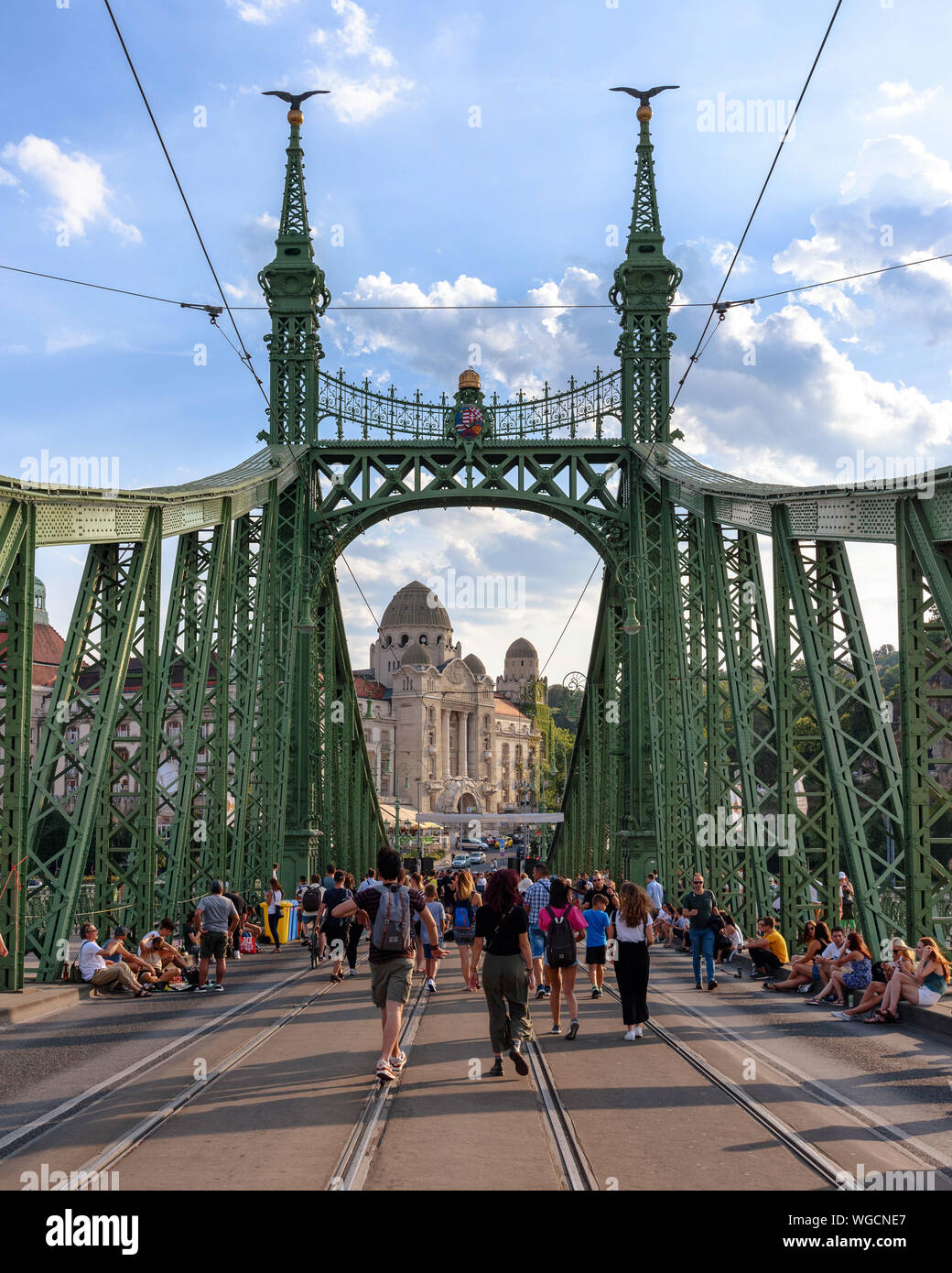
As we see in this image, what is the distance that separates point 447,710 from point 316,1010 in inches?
5327

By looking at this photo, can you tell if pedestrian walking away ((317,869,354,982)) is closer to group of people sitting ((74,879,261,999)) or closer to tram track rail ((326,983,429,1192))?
group of people sitting ((74,879,261,999))

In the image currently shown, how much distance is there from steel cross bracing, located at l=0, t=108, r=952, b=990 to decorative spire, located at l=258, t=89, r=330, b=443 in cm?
7

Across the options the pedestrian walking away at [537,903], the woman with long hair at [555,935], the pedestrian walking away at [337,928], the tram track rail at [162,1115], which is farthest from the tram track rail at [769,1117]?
the pedestrian walking away at [337,928]

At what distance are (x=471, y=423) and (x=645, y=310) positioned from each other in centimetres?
506

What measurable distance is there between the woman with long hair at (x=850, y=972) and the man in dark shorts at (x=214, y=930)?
23.5 ft

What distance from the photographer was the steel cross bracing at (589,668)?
1385 centimetres

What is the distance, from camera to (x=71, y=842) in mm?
14727

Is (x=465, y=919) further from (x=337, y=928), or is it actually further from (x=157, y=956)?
(x=157, y=956)

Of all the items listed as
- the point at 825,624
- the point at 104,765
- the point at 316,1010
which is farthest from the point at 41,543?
the point at 825,624

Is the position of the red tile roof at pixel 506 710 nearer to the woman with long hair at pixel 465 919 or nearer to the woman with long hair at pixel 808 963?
the woman with long hair at pixel 465 919

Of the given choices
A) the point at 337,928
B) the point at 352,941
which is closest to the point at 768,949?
the point at 337,928

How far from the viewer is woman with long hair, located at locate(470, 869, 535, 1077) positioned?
31.8 ft

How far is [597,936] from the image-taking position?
14.3 metres

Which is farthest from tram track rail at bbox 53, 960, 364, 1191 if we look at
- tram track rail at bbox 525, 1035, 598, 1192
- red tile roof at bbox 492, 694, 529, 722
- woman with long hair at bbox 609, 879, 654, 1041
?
red tile roof at bbox 492, 694, 529, 722
